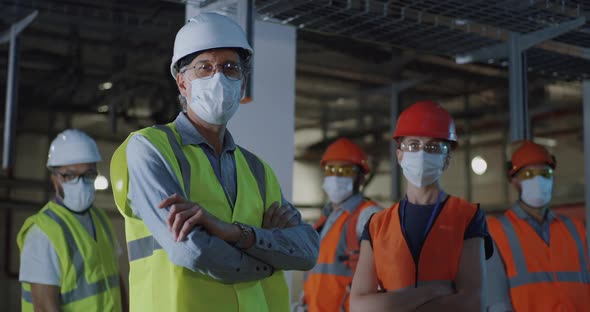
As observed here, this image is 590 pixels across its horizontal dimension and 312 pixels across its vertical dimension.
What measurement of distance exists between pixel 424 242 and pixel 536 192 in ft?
5.87

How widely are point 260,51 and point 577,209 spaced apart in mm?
7943

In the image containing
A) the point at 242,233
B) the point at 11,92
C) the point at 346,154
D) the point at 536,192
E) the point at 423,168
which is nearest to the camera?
the point at 242,233

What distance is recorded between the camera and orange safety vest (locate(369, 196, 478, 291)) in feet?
11.5

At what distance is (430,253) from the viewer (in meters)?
3.52

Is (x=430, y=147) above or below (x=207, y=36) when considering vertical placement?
below

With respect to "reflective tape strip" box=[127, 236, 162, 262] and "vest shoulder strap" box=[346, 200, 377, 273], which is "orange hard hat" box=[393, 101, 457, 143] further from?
"vest shoulder strap" box=[346, 200, 377, 273]

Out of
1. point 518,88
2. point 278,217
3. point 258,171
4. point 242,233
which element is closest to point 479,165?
point 518,88

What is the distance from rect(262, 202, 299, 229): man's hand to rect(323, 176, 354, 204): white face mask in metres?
3.47

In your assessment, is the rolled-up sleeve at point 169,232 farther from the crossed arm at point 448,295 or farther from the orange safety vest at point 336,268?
the orange safety vest at point 336,268

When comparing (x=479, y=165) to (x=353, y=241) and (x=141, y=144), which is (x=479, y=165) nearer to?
(x=353, y=241)

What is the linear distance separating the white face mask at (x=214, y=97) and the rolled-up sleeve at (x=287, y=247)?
17.3 inches

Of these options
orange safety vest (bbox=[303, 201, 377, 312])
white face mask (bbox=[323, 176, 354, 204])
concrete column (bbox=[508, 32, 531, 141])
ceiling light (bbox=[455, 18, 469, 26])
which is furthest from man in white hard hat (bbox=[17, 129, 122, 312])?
concrete column (bbox=[508, 32, 531, 141])

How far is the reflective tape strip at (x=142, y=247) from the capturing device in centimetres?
256

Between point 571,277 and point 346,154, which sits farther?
point 346,154
